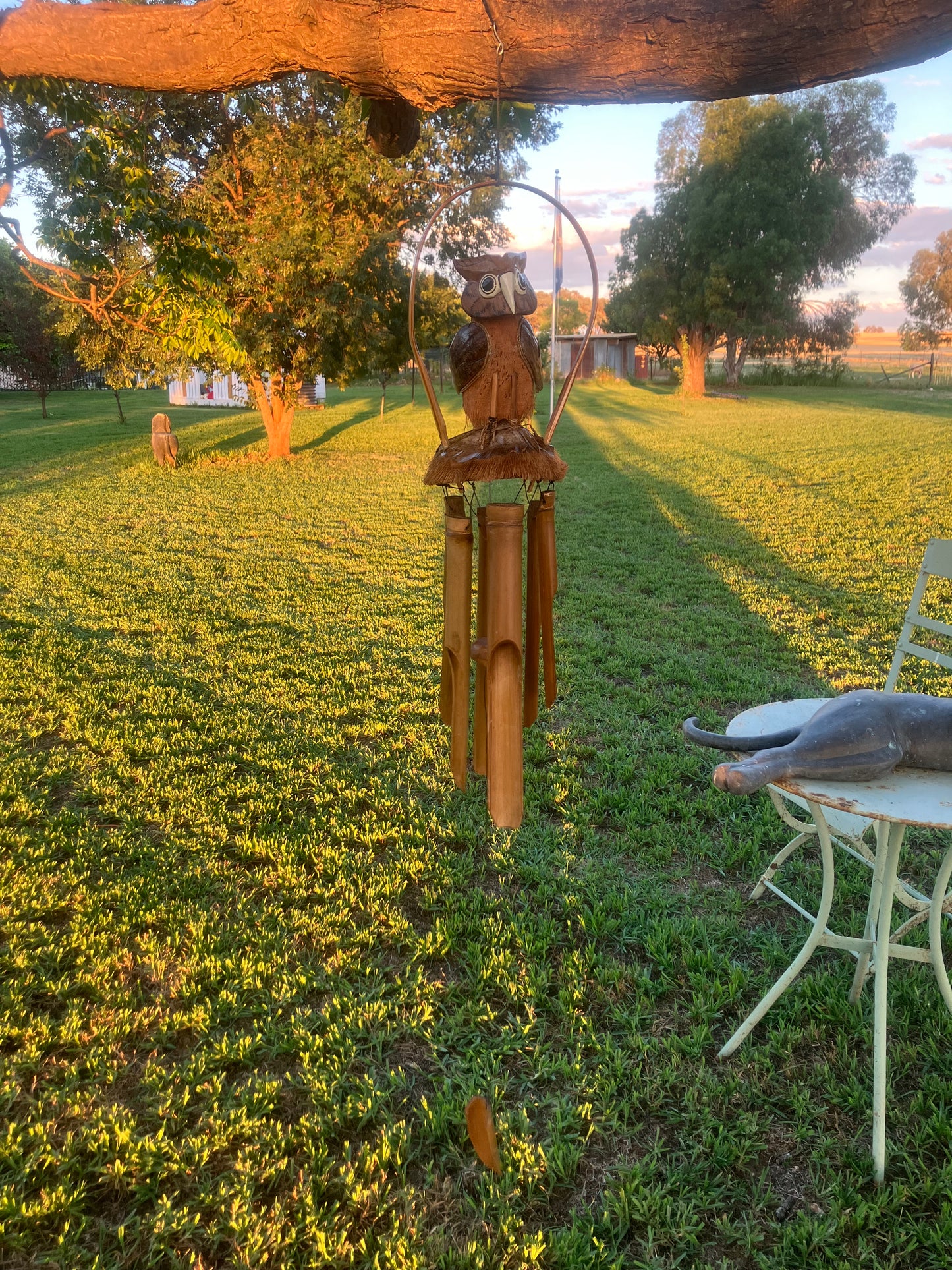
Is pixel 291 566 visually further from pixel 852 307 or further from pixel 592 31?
pixel 852 307

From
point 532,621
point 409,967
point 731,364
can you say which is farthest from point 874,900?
point 731,364

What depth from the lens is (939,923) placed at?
2311 millimetres

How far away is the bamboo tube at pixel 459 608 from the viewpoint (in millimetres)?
1762

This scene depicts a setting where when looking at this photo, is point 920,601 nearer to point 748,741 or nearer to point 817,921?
point 817,921

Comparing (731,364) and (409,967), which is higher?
(731,364)

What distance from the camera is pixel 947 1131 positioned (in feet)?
7.52

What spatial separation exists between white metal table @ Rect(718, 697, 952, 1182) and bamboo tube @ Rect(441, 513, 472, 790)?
779 millimetres

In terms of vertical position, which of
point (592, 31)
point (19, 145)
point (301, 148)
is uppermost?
point (301, 148)

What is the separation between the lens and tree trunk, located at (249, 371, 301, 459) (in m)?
14.5

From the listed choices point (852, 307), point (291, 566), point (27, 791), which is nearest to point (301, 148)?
point (291, 566)

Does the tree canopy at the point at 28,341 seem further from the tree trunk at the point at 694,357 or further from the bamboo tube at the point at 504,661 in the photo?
the tree trunk at the point at 694,357

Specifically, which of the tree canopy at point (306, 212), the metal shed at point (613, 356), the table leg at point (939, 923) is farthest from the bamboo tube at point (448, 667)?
the metal shed at point (613, 356)

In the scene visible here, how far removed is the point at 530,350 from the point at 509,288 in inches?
6.8

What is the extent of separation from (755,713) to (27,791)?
3516mm
